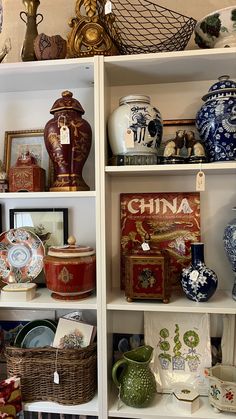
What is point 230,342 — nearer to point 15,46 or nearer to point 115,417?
point 115,417

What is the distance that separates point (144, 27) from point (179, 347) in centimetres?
126

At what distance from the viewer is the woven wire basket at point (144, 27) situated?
49.1 inches

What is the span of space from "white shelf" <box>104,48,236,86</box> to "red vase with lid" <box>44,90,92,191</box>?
203 millimetres

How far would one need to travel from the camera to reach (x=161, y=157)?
125 cm

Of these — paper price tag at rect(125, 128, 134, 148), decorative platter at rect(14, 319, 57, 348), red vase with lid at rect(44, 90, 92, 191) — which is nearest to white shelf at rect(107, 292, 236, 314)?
decorative platter at rect(14, 319, 57, 348)

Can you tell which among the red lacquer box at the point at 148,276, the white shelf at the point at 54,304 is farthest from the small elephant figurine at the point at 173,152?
the white shelf at the point at 54,304

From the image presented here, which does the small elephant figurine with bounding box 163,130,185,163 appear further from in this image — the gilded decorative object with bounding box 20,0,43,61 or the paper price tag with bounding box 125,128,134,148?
the gilded decorative object with bounding box 20,0,43,61

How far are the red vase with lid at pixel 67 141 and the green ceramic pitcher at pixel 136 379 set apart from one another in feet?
2.11

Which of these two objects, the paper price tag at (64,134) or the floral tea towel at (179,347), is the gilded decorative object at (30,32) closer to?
the paper price tag at (64,134)

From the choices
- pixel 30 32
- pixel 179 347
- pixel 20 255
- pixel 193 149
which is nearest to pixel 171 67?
pixel 193 149

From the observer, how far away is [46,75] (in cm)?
130

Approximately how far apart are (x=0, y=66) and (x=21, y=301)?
846 millimetres

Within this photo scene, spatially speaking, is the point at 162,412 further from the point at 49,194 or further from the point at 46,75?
the point at 46,75

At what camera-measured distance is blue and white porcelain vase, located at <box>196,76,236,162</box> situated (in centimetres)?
118
